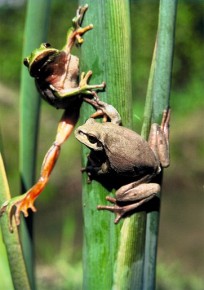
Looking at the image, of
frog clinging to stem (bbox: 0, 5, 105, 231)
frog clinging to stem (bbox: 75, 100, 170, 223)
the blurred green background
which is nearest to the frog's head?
frog clinging to stem (bbox: 0, 5, 105, 231)

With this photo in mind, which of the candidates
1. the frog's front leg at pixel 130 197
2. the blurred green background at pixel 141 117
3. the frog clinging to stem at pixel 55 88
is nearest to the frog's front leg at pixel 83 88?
the frog clinging to stem at pixel 55 88

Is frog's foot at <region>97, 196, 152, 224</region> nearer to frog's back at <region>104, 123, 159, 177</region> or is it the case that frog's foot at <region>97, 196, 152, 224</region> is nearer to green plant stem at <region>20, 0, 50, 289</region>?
frog's back at <region>104, 123, 159, 177</region>

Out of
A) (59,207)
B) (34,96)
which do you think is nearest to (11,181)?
(59,207)

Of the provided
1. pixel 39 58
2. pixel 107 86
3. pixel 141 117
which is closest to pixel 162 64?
pixel 107 86

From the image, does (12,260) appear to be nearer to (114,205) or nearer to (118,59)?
(114,205)

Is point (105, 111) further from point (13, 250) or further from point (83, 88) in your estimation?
point (13, 250)

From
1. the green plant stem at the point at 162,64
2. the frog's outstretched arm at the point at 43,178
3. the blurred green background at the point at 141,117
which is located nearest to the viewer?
the green plant stem at the point at 162,64

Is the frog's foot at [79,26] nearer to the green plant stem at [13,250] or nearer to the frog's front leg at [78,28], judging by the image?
the frog's front leg at [78,28]

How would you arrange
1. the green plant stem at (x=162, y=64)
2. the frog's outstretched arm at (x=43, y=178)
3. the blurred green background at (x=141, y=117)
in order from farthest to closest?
the blurred green background at (x=141, y=117)
the frog's outstretched arm at (x=43, y=178)
the green plant stem at (x=162, y=64)
